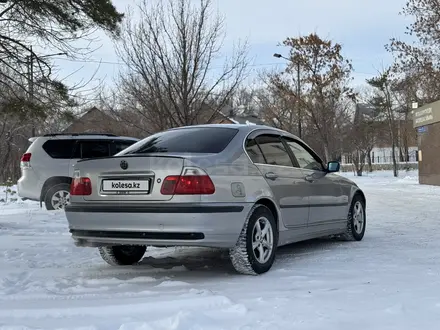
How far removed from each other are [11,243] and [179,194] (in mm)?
3445

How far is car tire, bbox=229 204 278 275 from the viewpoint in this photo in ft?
15.0

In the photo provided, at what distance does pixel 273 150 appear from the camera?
217 inches

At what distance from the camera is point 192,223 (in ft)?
13.9

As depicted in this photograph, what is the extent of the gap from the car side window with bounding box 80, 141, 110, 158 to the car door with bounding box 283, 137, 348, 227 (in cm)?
579

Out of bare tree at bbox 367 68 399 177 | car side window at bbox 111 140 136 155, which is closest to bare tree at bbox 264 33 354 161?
bare tree at bbox 367 68 399 177

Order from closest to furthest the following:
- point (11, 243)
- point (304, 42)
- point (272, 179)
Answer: point (272, 179) → point (11, 243) → point (304, 42)

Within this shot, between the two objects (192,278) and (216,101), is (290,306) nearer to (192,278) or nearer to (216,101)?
(192,278)

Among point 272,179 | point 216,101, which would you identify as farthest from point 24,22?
point 216,101

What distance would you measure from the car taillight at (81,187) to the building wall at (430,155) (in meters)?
19.0

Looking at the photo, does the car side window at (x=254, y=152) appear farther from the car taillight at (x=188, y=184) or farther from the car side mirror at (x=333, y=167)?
the car side mirror at (x=333, y=167)

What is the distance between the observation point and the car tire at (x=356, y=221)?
22.2 ft

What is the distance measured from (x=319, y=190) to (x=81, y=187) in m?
2.82

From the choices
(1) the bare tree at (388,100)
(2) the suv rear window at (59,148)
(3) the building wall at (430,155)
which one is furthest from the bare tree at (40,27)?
(1) the bare tree at (388,100)

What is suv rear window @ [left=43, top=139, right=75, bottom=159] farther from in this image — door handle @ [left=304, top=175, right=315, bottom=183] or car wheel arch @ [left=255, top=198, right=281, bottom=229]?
car wheel arch @ [left=255, top=198, right=281, bottom=229]
